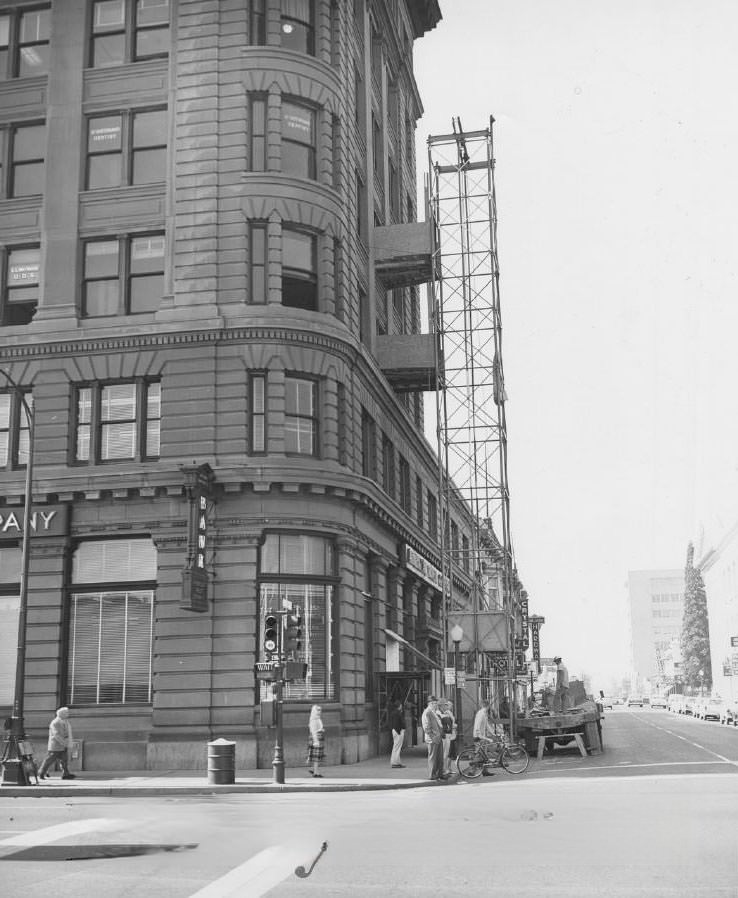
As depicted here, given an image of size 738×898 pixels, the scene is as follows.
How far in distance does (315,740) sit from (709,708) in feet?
169

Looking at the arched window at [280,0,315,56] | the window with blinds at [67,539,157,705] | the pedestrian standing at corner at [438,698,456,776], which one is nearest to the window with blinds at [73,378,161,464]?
the window with blinds at [67,539,157,705]

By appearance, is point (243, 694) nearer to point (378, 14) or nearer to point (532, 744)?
point (532, 744)

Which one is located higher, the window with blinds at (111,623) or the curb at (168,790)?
the window with blinds at (111,623)

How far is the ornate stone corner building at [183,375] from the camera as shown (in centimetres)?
2903

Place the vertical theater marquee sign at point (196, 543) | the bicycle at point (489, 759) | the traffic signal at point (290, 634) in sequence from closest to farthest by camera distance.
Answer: the traffic signal at point (290, 634), the bicycle at point (489, 759), the vertical theater marquee sign at point (196, 543)

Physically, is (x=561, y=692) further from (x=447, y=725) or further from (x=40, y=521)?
(x=40, y=521)

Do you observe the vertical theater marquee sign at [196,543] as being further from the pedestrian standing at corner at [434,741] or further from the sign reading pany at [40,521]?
the pedestrian standing at corner at [434,741]

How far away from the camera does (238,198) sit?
3156 cm

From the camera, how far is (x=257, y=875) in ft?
35.3

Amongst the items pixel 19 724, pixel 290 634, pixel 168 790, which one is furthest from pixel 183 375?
pixel 168 790

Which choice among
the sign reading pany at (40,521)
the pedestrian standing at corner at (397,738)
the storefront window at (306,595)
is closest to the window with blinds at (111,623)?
the sign reading pany at (40,521)

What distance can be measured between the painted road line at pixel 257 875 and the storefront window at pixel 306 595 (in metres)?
17.0

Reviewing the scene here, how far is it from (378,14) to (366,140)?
8073 mm

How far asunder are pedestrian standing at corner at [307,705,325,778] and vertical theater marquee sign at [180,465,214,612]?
13.5 ft
